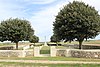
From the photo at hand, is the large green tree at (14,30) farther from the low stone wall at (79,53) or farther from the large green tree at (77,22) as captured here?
the low stone wall at (79,53)

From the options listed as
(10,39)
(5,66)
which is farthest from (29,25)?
(5,66)

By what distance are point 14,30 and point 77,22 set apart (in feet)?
46.8

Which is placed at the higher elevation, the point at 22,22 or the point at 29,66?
the point at 22,22

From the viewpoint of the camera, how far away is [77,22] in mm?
36906

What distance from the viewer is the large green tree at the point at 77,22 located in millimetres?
36875

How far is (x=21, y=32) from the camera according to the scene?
4578cm

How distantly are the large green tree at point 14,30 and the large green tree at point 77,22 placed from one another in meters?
9.06

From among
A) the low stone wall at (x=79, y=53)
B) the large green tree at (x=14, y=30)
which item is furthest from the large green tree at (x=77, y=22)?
the large green tree at (x=14, y=30)

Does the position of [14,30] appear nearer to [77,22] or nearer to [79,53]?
[77,22]

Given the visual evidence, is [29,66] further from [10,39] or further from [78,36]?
[10,39]

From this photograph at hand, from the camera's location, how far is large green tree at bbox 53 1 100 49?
3688cm

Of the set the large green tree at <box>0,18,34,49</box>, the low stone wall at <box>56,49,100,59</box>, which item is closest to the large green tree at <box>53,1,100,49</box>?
the low stone wall at <box>56,49,100,59</box>

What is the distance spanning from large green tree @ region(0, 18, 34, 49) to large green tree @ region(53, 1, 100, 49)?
906cm

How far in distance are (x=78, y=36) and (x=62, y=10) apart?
18.0ft
